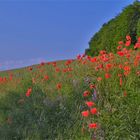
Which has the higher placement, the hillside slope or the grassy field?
the hillside slope

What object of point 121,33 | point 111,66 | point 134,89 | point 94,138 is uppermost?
point 121,33

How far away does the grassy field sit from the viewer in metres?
6.29

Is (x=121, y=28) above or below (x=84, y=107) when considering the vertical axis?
above

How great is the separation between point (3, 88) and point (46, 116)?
3738 mm

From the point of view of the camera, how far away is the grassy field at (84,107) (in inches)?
248

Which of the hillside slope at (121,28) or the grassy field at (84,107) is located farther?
the hillside slope at (121,28)

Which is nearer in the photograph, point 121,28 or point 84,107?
point 84,107

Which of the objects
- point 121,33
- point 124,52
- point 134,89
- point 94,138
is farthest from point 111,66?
point 121,33

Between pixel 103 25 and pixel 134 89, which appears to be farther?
pixel 103 25

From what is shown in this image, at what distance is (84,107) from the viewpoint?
7652mm

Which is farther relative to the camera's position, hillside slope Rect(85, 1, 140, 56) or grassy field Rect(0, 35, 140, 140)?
hillside slope Rect(85, 1, 140, 56)

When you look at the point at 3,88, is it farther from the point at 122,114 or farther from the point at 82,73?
the point at 122,114

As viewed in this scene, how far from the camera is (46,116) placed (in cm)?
775

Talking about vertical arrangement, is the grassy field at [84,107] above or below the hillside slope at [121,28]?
below
